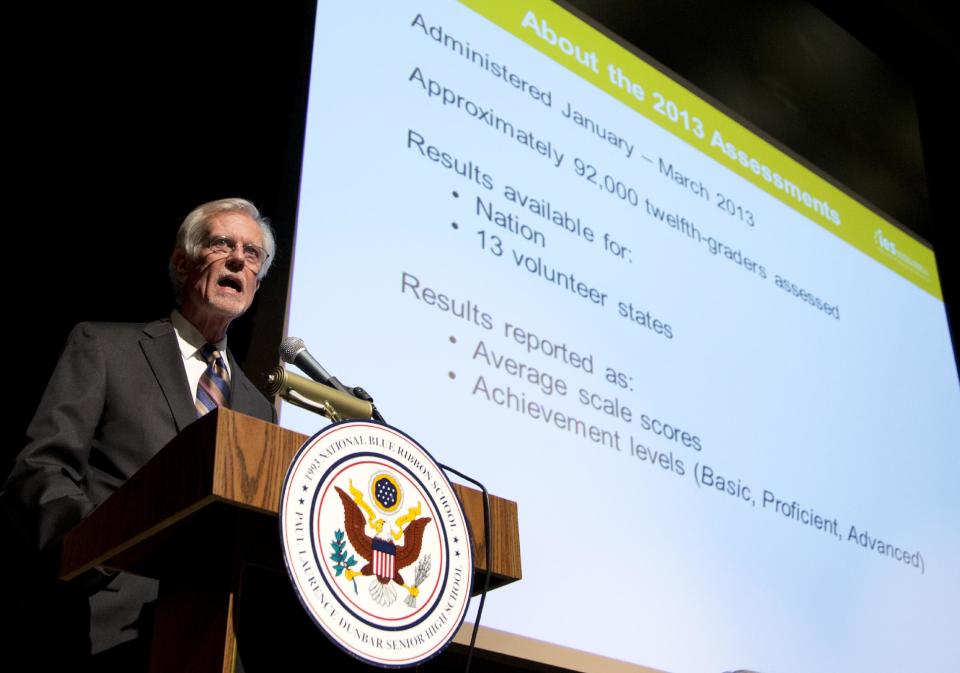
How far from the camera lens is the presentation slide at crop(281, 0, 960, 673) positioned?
84.7 inches

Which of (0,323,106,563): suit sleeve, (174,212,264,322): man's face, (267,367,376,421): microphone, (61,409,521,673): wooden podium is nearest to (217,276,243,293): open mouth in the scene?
(174,212,264,322): man's face

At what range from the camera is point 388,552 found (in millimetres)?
967

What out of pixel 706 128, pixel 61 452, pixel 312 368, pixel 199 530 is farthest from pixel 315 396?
pixel 706 128

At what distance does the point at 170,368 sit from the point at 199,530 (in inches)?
24.0

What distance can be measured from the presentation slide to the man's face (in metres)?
0.27

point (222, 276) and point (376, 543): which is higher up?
point (222, 276)

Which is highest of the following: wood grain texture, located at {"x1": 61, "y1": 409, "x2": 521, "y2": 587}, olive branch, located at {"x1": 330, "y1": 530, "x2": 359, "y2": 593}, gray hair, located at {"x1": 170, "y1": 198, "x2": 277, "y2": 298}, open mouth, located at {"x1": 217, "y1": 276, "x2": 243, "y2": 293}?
gray hair, located at {"x1": 170, "y1": 198, "x2": 277, "y2": 298}

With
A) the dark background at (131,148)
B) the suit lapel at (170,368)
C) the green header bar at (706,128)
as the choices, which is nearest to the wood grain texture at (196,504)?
the suit lapel at (170,368)

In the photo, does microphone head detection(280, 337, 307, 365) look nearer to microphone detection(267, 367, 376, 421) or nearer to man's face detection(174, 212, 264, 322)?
microphone detection(267, 367, 376, 421)

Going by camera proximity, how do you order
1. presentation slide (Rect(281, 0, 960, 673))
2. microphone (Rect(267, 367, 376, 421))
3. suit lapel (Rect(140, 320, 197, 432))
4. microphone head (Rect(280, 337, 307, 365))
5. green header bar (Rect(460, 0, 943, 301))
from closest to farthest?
1. microphone (Rect(267, 367, 376, 421))
2. microphone head (Rect(280, 337, 307, 365))
3. suit lapel (Rect(140, 320, 197, 432))
4. presentation slide (Rect(281, 0, 960, 673))
5. green header bar (Rect(460, 0, 943, 301))

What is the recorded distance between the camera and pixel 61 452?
1372 millimetres

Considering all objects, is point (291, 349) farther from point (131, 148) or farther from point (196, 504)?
point (131, 148)

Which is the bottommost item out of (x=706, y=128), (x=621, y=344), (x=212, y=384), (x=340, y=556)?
(x=340, y=556)

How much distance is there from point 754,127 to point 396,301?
5.74ft
